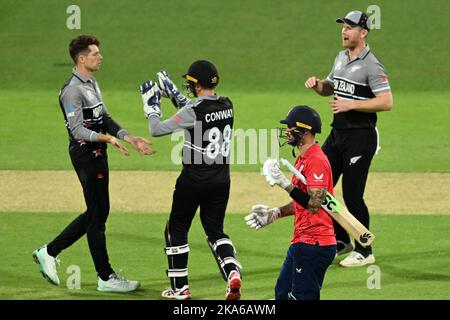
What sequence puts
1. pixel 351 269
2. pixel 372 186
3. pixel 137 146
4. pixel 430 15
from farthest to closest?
pixel 430 15
pixel 372 186
pixel 351 269
pixel 137 146

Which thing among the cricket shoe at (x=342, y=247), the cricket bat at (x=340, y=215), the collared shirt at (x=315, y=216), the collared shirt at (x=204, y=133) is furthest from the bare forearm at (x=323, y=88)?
the collared shirt at (x=315, y=216)

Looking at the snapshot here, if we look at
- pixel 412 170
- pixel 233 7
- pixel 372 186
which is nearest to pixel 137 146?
pixel 372 186

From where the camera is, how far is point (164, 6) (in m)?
29.0

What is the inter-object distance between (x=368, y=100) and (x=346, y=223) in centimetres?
263

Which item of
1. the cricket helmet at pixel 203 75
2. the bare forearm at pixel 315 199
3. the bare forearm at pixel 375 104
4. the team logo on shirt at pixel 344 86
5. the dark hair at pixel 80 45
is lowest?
the bare forearm at pixel 315 199

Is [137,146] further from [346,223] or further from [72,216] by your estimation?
[72,216]

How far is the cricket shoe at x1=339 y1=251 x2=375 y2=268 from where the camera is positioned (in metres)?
11.8

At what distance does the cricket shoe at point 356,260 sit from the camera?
11.8 metres

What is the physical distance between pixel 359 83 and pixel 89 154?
10.4 feet

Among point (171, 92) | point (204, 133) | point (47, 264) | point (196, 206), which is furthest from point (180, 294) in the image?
point (171, 92)

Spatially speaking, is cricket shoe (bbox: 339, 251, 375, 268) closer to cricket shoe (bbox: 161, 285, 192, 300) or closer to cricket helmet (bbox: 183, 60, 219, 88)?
cricket shoe (bbox: 161, 285, 192, 300)

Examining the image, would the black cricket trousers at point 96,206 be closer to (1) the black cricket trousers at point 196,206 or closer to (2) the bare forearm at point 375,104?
(1) the black cricket trousers at point 196,206

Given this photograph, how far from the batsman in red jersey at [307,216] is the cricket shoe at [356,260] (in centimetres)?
262
